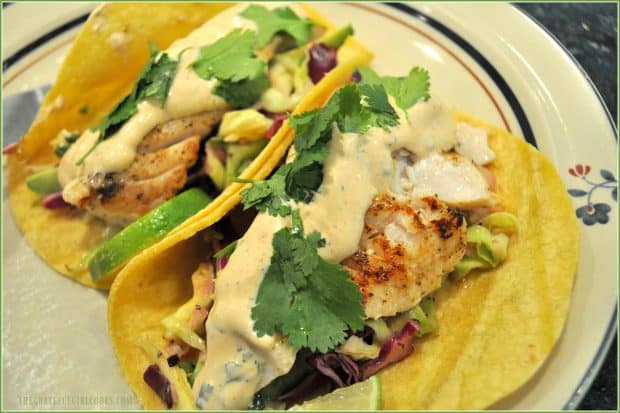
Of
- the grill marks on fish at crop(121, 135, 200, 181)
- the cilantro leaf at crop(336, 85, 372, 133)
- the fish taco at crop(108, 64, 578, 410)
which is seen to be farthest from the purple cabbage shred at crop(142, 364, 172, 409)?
the cilantro leaf at crop(336, 85, 372, 133)

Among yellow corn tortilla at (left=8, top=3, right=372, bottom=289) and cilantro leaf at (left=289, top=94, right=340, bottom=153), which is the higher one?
cilantro leaf at (left=289, top=94, right=340, bottom=153)

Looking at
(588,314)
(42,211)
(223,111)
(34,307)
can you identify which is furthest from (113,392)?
(588,314)

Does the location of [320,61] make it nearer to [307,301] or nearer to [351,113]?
[351,113]

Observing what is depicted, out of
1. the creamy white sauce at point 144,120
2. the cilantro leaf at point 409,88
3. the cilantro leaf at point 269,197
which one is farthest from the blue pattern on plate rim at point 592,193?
the creamy white sauce at point 144,120

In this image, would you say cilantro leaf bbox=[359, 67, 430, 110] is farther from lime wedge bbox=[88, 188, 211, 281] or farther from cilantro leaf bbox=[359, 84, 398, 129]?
lime wedge bbox=[88, 188, 211, 281]

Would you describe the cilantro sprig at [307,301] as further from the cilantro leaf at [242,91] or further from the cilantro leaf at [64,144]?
the cilantro leaf at [64,144]

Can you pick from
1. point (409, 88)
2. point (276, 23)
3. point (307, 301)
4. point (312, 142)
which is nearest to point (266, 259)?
point (307, 301)

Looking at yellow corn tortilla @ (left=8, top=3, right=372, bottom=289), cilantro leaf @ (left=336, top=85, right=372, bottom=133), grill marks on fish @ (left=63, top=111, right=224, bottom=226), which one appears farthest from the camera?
yellow corn tortilla @ (left=8, top=3, right=372, bottom=289)
